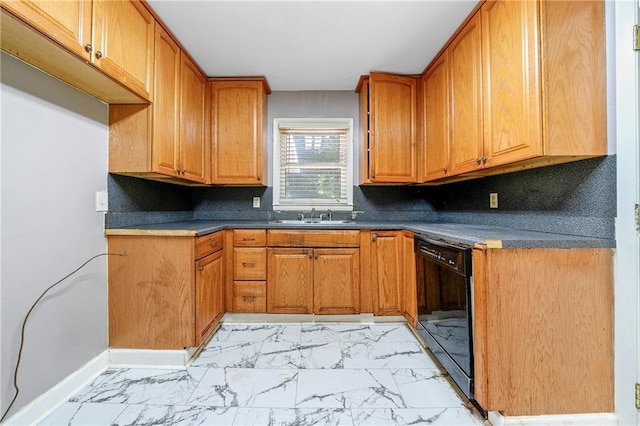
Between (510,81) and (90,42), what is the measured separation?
6.84 ft

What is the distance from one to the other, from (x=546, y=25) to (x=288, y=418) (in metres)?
2.22

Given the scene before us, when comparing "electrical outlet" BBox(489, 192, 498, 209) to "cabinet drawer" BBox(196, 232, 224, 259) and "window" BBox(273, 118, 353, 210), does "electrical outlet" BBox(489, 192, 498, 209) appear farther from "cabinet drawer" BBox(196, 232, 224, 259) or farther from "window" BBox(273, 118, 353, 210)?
"cabinet drawer" BBox(196, 232, 224, 259)

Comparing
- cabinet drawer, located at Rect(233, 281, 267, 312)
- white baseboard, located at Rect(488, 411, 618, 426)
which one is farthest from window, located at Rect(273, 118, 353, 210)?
white baseboard, located at Rect(488, 411, 618, 426)

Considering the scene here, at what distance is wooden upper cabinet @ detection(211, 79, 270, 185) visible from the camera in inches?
102

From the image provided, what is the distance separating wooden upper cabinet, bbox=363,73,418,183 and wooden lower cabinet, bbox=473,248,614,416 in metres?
1.47

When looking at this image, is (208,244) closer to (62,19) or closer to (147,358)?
(147,358)

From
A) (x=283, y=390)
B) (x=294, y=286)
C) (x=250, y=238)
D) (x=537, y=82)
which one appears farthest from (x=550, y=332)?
(x=250, y=238)

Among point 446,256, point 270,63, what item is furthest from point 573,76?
point 270,63

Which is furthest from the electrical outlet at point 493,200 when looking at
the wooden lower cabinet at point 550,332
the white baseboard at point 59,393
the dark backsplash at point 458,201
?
the white baseboard at point 59,393

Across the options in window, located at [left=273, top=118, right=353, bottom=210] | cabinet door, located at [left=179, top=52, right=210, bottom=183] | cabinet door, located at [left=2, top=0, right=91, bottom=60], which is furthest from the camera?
window, located at [left=273, top=118, right=353, bottom=210]

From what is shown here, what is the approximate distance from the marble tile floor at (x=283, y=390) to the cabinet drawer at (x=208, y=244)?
712 mm

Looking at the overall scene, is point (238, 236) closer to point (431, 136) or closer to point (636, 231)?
point (431, 136)

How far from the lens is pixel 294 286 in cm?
233

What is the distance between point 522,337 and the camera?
48.1 inches
